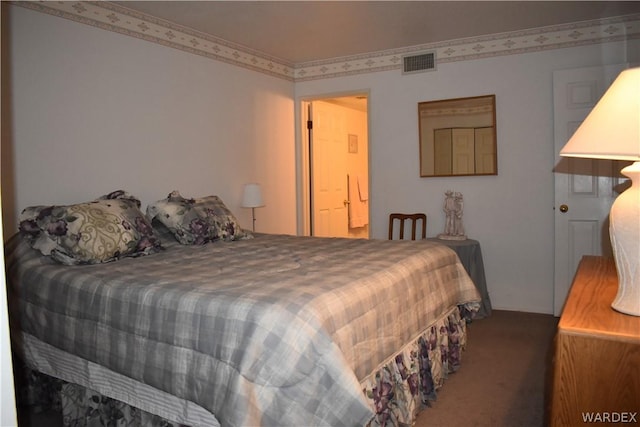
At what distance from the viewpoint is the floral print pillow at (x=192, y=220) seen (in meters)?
2.96

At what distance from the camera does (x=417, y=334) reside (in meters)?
2.28

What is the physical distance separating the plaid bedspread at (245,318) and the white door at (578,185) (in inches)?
65.9

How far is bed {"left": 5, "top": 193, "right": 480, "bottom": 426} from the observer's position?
4.88 ft

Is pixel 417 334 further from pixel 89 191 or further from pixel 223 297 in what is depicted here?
pixel 89 191

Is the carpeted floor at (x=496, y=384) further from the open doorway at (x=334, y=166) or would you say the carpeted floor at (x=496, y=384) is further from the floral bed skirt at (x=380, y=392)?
the open doorway at (x=334, y=166)

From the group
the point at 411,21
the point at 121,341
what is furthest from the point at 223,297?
the point at 411,21

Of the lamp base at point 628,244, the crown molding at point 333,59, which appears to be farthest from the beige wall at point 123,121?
Answer: the lamp base at point 628,244

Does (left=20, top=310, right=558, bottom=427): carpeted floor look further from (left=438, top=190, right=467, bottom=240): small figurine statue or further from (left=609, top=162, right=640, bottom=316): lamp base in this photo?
(left=609, top=162, right=640, bottom=316): lamp base

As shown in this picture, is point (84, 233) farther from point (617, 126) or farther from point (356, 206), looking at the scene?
point (356, 206)

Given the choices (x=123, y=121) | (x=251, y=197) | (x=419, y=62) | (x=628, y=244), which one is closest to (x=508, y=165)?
(x=419, y=62)

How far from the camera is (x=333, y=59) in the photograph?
4.71m

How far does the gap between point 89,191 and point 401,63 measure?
2.92 meters

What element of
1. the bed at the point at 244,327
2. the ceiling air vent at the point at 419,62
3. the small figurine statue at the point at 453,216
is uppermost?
the ceiling air vent at the point at 419,62

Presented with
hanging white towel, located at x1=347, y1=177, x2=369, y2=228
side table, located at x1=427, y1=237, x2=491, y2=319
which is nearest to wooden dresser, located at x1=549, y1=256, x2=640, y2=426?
side table, located at x1=427, y1=237, x2=491, y2=319
